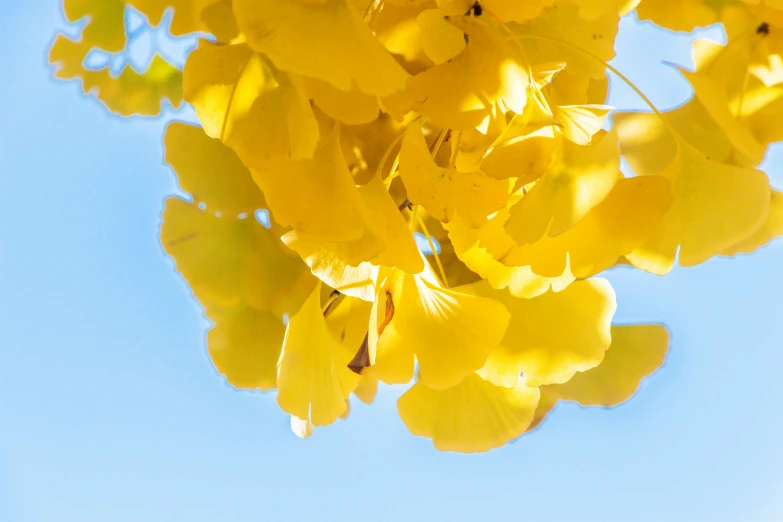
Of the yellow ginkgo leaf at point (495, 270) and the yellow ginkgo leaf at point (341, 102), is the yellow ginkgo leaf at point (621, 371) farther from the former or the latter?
the yellow ginkgo leaf at point (341, 102)

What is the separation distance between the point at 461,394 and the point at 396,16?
0.31 m

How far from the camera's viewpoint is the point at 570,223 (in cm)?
36

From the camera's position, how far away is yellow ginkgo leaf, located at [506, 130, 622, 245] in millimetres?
364

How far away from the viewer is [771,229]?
462 millimetres

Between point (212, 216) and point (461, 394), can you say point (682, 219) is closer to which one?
point (461, 394)

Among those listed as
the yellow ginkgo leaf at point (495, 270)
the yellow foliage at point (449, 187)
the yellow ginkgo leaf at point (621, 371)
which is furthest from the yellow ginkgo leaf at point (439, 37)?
the yellow ginkgo leaf at point (621, 371)

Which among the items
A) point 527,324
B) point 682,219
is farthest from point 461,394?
point 682,219

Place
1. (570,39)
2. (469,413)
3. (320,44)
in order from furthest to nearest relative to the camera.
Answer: (469,413) → (570,39) → (320,44)

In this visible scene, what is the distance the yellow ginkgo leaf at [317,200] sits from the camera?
1.23 ft

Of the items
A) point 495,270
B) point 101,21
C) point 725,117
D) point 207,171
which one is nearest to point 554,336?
point 495,270

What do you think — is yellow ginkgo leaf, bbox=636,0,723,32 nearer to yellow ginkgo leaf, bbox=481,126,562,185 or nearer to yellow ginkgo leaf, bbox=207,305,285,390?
yellow ginkgo leaf, bbox=481,126,562,185

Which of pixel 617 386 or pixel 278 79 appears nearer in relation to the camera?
pixel 278 79

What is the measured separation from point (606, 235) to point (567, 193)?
0.14 feet

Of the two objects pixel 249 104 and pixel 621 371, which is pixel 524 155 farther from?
pixel 621 371
